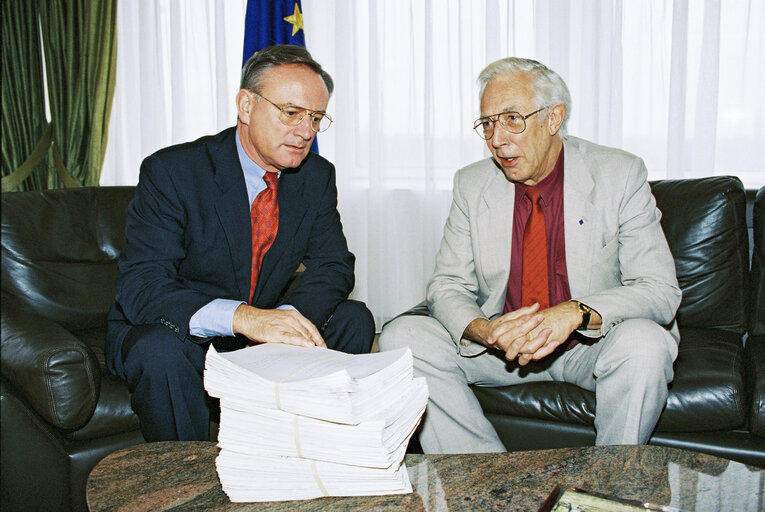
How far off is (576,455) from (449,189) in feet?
7.90

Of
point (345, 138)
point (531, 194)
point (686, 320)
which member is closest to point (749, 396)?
point (686, 320)

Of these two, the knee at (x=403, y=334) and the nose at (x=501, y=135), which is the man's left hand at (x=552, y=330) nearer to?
the knee at (x=403, y=334)

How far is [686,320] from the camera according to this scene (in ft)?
7.13

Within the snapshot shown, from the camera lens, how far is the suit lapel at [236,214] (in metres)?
1.85

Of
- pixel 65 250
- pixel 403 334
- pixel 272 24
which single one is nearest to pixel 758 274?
pixel 403 334

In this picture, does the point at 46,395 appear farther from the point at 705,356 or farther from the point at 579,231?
the point at 705,356

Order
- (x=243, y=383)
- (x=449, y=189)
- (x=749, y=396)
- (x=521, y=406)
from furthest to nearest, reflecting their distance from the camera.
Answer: (x=449, y=189), (x=521, y=406), (x=749, y=396), (x=243, y=383)

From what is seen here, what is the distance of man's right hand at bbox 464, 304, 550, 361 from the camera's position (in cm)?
164

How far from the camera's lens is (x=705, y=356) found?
188 cm

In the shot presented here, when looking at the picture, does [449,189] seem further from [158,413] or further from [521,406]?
[158,413]

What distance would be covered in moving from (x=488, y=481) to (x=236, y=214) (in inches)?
43.4

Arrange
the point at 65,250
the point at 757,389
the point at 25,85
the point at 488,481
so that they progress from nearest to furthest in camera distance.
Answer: the point at 488,481 → the point at 757,389 → the point at 65,250 → the point at 25,85

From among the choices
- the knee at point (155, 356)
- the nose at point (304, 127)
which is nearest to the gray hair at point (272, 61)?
the nose at point (304, 127)

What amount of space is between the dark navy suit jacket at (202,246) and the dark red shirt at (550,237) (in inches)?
20.7
